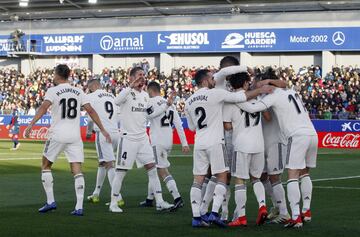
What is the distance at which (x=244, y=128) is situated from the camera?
510 inches

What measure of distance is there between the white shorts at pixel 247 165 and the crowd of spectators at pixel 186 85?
32200 millimetres

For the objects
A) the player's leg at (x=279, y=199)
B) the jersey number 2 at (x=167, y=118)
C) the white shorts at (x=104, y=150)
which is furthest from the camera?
the white shorts at (x=104, y=150)

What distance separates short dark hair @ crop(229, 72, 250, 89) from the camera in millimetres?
13102

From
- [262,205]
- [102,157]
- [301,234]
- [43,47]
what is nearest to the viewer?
[301,234]

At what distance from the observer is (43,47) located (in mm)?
67812

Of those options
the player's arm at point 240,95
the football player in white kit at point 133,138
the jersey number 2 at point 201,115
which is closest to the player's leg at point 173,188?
the football player in white kit at point 133,138

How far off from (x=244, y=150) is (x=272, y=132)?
0.89 metres

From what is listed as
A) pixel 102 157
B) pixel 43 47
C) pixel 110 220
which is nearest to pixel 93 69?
pixel 43 47

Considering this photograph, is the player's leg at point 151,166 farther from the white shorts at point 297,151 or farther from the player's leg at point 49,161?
the white shorts at point 297,151

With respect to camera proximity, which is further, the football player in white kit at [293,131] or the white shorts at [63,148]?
the white shorts at [63,148]

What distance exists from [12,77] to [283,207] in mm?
55350

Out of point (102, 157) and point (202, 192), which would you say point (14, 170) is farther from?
→ point (202, 192)

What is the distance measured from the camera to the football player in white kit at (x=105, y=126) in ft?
57.1

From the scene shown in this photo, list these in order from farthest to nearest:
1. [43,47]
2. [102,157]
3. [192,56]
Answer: [43,47]
[192,56]
[102,157]
